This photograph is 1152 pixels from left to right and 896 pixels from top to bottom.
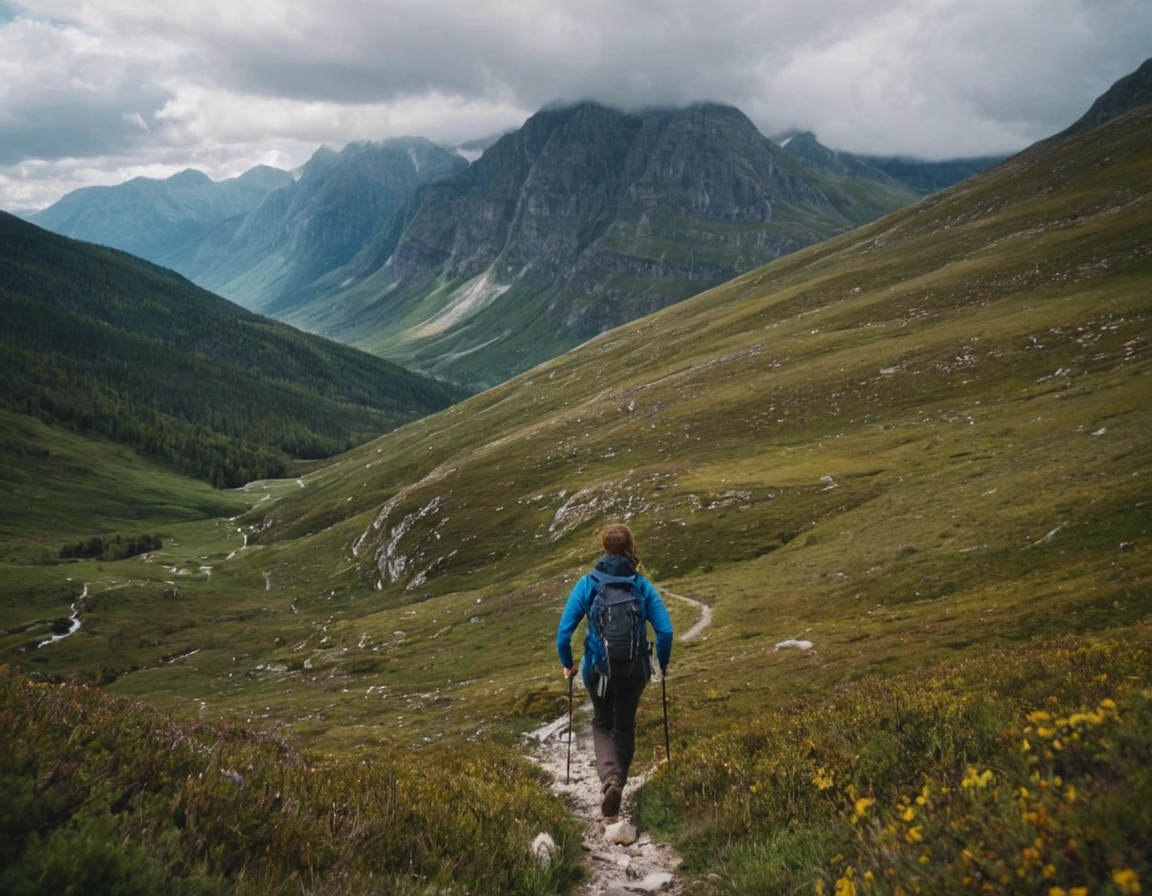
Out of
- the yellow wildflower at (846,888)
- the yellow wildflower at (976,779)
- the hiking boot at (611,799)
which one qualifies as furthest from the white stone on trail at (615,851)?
the yellow wildflower at (976,779)

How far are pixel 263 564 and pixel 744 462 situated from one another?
356ft

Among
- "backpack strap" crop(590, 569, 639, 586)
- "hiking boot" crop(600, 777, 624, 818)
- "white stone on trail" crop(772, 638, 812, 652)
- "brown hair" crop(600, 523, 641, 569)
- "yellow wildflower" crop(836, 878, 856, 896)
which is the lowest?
"white stone on trail" crop(772, 638, 812, 652)

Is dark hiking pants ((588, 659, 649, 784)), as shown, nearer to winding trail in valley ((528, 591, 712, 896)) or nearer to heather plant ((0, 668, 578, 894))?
winding trail in valley ((528, 591, 712, 896))

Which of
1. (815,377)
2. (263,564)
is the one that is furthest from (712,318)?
(263,564)

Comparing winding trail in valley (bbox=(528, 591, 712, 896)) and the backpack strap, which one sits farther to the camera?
the backpack strap

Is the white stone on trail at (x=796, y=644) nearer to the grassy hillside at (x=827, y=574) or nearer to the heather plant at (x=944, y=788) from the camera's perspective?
the grassy hillside at (x=827, y=574)

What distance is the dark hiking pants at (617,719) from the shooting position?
12.1 meters

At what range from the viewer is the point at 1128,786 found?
16.0ft

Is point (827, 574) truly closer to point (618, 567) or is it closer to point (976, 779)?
point (618, 567)

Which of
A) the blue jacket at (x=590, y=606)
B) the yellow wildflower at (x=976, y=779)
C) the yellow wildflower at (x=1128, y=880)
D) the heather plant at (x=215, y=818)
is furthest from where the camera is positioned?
the blue jacket at (x=590, y=606)

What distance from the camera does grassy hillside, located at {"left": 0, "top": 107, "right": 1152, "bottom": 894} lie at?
775 centimetres

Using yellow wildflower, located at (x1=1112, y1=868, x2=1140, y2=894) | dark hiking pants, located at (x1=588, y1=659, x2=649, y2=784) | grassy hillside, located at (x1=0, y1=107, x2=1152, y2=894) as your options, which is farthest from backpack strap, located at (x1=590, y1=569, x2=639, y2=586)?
yellow wildflower, located at (x1=1112, y1=868, x2=1140, y2=894)

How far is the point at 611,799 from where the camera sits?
472 inches

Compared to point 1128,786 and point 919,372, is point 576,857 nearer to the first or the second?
point 1128,786
